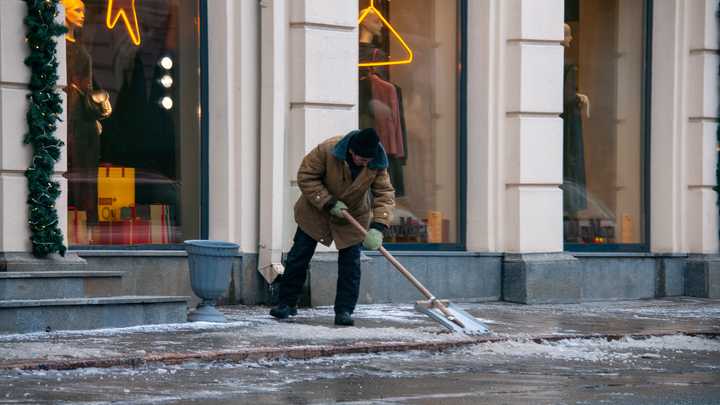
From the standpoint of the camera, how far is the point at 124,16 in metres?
9.62

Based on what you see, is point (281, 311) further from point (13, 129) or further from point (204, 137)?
point (13, 129)

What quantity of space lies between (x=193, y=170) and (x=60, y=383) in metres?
4.91

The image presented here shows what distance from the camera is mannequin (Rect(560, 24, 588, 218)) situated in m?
11.9

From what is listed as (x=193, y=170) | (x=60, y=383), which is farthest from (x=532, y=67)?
(x=60, y=383)

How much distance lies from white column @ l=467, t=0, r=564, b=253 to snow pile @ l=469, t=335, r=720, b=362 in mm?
3070

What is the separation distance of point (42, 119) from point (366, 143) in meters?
2.93

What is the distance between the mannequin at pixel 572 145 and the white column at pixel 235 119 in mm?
4267

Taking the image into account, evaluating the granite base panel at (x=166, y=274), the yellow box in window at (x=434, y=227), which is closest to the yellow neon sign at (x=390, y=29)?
the yellow box in window at (x=434, y=227)

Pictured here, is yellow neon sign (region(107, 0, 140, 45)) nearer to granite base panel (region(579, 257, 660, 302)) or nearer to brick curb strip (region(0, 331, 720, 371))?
brick curb strip (region(0, 331, 720, 371))

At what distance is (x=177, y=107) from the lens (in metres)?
9.77

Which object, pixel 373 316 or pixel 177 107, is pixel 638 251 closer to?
pixel 373 316

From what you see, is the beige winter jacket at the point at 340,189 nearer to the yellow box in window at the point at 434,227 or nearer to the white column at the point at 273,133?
the white column at the point at 273,133

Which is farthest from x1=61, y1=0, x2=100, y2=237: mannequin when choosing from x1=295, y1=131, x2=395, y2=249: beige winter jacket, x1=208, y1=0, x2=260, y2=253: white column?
x1=295, y1=131, x2=395, y2=249: beige winter jacket

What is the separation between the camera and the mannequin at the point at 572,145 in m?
11.9
